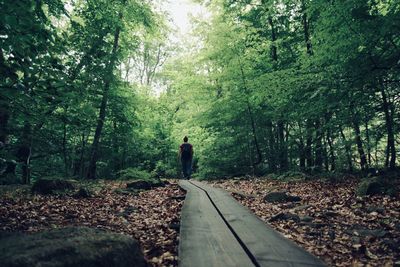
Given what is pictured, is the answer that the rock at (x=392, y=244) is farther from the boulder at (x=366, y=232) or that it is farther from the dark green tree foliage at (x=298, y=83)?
the dark green tree foliage at (x=298, y=83)

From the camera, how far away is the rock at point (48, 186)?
8.64 metres

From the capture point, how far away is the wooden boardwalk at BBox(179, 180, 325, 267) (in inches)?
124

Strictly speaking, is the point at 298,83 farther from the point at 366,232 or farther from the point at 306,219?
the point at 366,232

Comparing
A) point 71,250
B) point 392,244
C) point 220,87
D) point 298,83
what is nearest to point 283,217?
point 392,244

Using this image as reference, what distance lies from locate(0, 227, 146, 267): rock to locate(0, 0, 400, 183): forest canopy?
1.23 m

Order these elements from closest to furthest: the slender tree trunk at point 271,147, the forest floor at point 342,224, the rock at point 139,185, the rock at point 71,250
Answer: the rock at point 71,250
the forest floor at point 342,224
the rock at point 139,185
the slender tree trunk at point 271,147

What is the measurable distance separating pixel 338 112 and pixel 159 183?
729cm

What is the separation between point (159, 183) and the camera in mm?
12141

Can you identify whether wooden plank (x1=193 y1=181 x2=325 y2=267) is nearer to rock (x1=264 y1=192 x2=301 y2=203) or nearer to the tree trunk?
rock (x1=264 y1=192 x2=301 y2=203)

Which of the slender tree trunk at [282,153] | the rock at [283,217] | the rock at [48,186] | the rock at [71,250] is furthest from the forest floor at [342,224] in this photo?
the slender tree trunk at [282,153]

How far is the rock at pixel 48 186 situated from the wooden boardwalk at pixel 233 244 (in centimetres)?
502

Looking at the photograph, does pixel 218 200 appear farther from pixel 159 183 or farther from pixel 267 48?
pixel 267 48

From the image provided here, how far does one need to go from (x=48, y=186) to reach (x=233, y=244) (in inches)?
275

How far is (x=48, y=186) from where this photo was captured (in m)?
8.77
